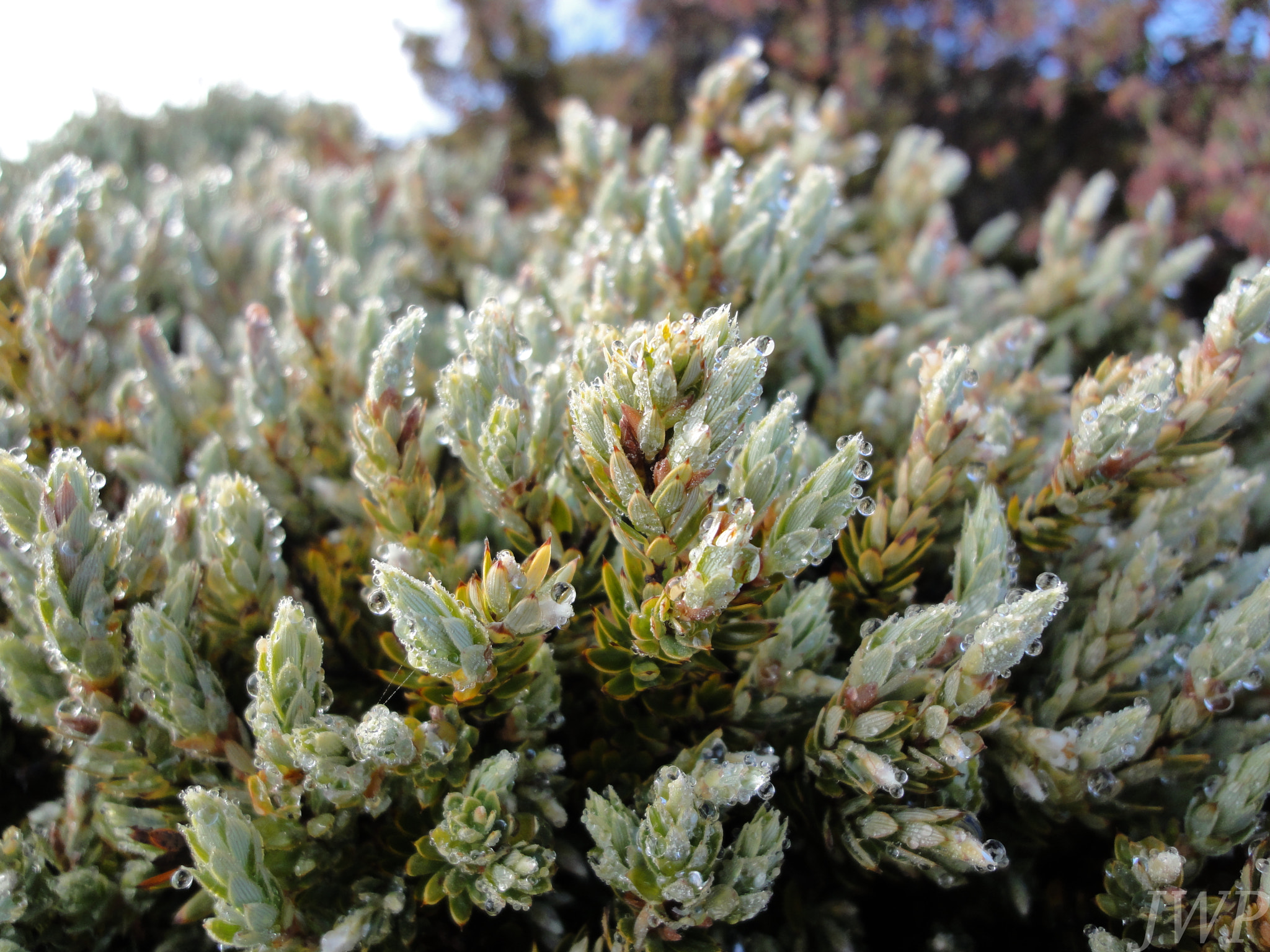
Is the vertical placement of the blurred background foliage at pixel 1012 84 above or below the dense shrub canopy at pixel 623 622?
above

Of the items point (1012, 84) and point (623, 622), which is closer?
point (623, 622)

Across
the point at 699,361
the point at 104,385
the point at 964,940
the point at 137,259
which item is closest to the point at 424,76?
the point at 137,259

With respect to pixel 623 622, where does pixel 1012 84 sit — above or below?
above

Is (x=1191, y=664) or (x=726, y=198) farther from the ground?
(x=726, y=198)

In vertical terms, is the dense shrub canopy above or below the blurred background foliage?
below

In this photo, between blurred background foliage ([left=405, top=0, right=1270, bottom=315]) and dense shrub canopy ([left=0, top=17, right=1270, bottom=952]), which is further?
blurred background foliage ([left=405, top=0, right=1270, bottom=315])

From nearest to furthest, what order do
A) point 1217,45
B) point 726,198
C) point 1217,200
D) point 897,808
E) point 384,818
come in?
point 897,808 → point 384,818 → point 726,198 → point 1217,200 → point 1217,45

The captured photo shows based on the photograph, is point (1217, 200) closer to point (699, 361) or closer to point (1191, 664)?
point (1191, 664)

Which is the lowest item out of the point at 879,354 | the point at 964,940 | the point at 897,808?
the point at 964,940

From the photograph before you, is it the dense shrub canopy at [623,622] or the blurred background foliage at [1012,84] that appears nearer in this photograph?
the dense shrub canopy at [623,622]

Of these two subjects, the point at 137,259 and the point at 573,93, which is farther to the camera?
the point at 573,93

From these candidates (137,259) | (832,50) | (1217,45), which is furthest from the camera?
(832,50)
